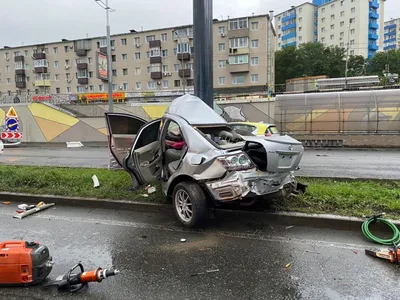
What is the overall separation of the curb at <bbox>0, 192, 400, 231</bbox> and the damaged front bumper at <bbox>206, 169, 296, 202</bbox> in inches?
24.0

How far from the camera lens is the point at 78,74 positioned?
211 ft

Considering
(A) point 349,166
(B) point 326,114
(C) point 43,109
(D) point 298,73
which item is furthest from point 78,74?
(A) point 349,166

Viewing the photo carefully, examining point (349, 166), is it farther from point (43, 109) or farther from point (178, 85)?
point (178, 85)

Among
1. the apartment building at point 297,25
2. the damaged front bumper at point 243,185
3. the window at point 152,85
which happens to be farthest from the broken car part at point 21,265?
the apartment building at point 297,25

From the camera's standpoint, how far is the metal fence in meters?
20.0

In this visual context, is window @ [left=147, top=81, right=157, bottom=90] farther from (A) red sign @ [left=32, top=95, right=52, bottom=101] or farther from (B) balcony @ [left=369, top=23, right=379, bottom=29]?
(B) balcony @ [left=369, top=23, right=379, bottom=29]

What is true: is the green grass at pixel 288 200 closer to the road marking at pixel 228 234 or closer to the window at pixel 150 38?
the road marking at pixel 228 234

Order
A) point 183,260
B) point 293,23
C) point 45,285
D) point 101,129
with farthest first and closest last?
point 293,23
point 101,129
point 183,260
point 45,285

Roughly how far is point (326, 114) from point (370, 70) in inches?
2439

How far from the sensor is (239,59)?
53.2 meters

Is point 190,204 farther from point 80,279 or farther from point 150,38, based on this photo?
point 150,38

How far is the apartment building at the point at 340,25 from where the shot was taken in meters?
84.0

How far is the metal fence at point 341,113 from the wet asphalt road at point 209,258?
17913 millimetres

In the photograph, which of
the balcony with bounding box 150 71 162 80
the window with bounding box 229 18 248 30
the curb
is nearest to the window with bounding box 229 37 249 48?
the window with bounding box 229 18 248 30
